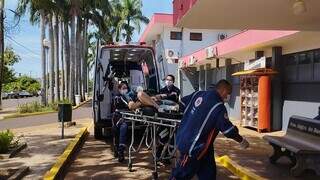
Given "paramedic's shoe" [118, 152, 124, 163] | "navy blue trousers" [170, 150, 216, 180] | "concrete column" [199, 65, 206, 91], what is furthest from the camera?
"concrete column" [199, 65, 206, 91]

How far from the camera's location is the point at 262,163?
10758mm

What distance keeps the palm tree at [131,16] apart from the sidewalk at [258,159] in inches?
1658

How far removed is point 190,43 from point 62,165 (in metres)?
34.1

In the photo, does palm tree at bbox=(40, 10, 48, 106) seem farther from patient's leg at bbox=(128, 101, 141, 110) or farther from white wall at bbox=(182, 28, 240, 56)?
patient's leg at bbox=(128, 101, 141, 110)

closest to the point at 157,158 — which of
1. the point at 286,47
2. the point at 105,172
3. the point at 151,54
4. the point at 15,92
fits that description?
the point at 105,172

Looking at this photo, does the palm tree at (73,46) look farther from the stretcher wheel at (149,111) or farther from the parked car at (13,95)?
the parked car at (13,95)

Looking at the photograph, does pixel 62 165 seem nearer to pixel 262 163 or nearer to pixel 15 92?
pixel 262 163

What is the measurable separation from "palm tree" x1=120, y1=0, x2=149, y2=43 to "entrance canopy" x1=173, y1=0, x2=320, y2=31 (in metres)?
44.8

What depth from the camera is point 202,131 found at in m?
5.98

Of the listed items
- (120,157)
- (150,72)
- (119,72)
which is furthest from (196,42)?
(120,157)

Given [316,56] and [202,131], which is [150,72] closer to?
[316,56]

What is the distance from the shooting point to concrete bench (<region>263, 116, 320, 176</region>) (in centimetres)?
873

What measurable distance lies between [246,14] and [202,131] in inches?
187

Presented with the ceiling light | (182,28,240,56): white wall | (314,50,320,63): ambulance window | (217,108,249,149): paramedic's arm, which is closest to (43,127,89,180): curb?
(217,108,249,149): paramedic's arm
